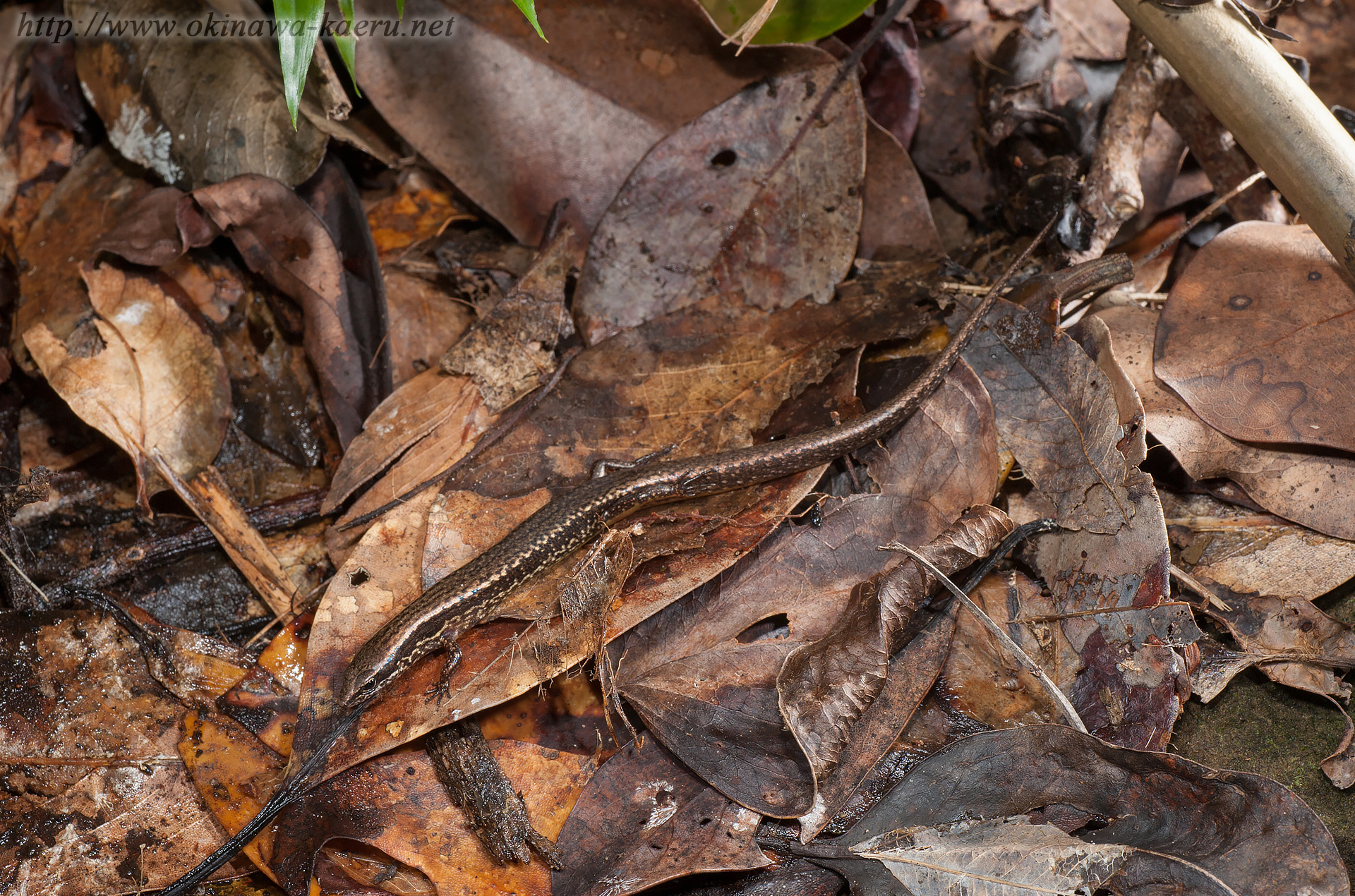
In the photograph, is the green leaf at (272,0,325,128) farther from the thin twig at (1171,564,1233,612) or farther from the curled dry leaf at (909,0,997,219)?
the thin twig at (1171,564,1233,612)

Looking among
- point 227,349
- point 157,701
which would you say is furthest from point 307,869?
point 227,349

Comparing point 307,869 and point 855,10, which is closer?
point 307,869

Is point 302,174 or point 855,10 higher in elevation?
point 855,10

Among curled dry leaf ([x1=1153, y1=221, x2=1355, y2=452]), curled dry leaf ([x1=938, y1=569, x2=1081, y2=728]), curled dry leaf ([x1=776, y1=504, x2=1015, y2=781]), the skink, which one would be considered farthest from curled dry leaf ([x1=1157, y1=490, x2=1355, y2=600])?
the skink

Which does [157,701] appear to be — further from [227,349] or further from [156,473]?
[227,349]

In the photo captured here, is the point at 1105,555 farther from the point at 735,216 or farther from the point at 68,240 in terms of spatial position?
the point at 68,240

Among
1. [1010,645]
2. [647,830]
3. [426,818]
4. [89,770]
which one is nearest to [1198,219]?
[1010,645]

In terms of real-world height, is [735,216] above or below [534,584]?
above
